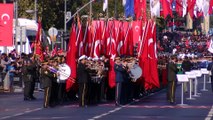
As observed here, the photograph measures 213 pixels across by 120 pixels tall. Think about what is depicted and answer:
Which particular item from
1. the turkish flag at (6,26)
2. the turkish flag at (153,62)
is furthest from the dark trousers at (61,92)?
the turkish flag at (6,26)

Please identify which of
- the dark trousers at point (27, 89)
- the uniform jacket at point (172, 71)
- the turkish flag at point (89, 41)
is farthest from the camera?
the dark trousers at point (27, 89)

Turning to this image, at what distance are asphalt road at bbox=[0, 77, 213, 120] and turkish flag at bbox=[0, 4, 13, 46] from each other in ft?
13.1

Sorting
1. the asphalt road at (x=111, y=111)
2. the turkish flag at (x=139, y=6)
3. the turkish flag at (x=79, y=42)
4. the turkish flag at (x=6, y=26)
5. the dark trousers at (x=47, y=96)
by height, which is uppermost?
the turkish flag at (x=139, y=6)

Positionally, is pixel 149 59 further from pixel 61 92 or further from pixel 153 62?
pixel 61 92

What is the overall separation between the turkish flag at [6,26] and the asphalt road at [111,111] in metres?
4.00

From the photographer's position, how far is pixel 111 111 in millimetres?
28203

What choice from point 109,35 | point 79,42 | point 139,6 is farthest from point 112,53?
point 139,6

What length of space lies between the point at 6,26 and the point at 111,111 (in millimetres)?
12110

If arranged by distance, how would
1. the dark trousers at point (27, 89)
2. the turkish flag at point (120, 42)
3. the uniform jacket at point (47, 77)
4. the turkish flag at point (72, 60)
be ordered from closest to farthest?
the uniform jacket at point (47, 77) < the turkish flag at point (72, 60) < the dark trousers at point (27, 89) < the turkish flag at point (120, 42)

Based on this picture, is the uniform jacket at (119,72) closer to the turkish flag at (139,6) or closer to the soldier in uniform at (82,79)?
the soldier in uniform at (82,79)

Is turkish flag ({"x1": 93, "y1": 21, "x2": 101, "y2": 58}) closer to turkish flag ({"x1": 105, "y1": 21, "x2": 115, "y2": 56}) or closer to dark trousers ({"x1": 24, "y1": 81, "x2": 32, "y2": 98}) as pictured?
turkish flag ({"x1": 105, "y1": 21, "x2": 115, "y2": 56})

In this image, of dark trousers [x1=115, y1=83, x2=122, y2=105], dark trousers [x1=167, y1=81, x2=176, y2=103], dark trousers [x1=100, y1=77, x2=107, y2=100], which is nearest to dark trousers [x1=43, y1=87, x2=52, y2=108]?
dark trousers [x1=115, y1=83, x2=122, y2=105]

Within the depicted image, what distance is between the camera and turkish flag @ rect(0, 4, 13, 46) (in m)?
38.3

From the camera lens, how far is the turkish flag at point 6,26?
38344mm
